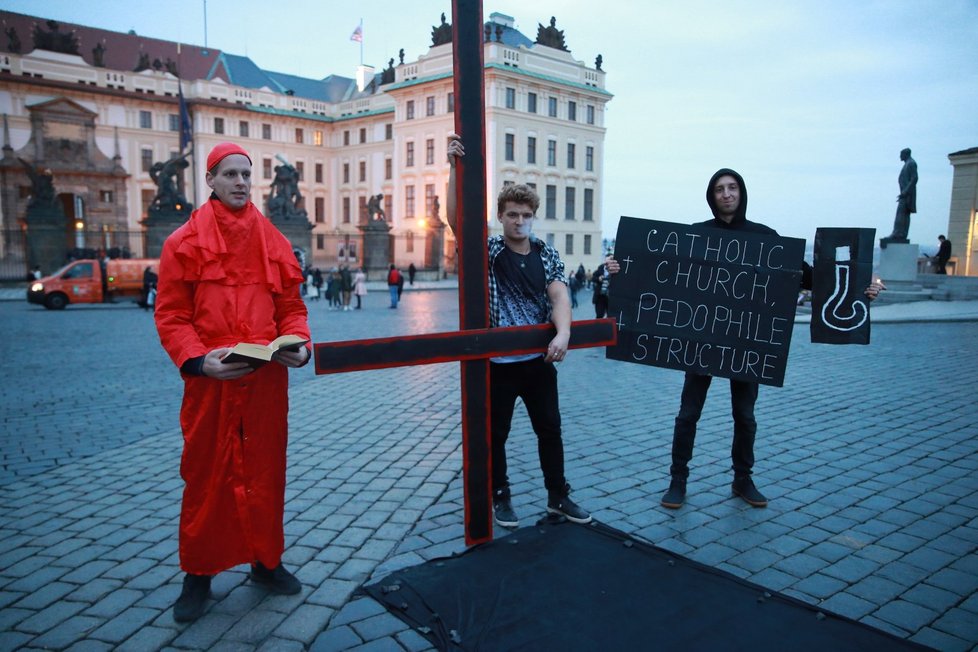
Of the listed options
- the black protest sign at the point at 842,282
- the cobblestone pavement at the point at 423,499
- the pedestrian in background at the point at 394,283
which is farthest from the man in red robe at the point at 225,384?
the pedestrian in background at the point at 394,283

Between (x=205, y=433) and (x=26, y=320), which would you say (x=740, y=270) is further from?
(x=26, y=320)

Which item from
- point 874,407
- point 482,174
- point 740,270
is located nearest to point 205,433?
point 482,174

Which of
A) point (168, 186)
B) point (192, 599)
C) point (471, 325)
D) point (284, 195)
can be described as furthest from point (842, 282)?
point (284, 195)

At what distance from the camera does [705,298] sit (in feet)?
14.7

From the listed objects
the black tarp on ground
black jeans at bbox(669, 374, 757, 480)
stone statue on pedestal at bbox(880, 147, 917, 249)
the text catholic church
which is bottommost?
the black tarp on ground

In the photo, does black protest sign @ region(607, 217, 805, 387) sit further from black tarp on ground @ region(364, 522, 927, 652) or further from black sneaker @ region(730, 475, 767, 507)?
black tarp on ground @ region(364, 522, 927, 652)

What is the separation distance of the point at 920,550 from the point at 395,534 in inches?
118

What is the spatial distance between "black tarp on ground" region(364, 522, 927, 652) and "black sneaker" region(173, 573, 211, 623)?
77 centimetres

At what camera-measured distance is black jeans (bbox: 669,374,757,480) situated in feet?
14.6

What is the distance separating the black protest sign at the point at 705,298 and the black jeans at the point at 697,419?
12 cm

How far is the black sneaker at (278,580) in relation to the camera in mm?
3295

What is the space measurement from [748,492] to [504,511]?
1669 mm

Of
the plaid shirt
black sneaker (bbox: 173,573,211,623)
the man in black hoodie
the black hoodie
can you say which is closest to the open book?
black sneaker (bbox: 173,573,211,623)

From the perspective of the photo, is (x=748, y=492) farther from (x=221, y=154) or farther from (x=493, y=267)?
(x=221, y=154)
